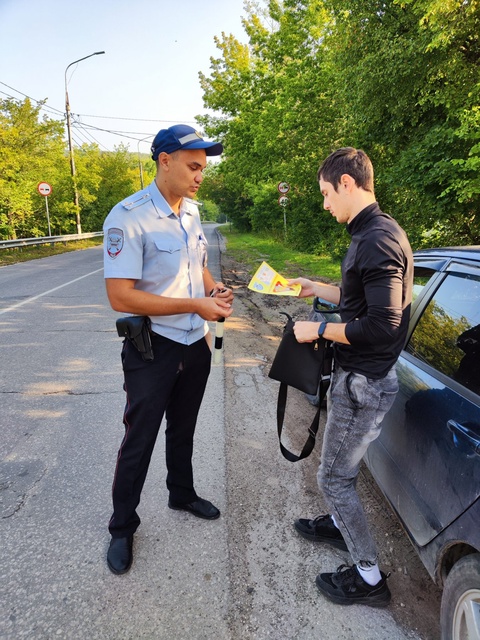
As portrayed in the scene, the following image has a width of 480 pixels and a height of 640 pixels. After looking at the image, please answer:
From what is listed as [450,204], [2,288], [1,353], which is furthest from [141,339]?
[2,288]

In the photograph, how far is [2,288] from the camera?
33.1 ft

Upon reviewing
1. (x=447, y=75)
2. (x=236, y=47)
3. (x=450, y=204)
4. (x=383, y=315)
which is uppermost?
(x=236, y=47)

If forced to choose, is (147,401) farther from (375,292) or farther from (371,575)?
(371,575)

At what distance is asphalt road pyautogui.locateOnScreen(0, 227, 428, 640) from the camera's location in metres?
1.87

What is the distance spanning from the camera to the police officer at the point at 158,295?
196cm

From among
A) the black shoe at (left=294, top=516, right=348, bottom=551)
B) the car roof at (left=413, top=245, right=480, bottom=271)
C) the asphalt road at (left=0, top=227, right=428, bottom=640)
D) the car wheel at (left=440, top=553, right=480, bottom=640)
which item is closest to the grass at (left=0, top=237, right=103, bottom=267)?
the asphalt road at (left=0, top=227, right=428, bottom=640)

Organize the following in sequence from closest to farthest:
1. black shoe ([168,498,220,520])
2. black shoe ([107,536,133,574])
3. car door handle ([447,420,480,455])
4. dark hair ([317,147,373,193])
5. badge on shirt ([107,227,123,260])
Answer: car door handle ([447,420,480,455]) → dark hair ([317,147,373,193]) → badge on shirt ([107,227,123,260]) → black shoe ([107,536,133,574]) → black shoe ([168,498,220,520])

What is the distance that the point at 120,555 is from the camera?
2186 millimetres

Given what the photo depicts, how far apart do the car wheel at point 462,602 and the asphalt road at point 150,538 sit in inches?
15.1

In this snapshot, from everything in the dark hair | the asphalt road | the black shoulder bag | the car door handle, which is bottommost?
the asphalt road

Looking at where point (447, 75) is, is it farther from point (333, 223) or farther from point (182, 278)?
point (333, 223)

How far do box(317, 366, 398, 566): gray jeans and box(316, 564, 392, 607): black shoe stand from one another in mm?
98

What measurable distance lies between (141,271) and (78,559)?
1.59 meters

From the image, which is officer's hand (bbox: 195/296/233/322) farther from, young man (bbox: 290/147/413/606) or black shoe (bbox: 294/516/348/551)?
black shoe (bbox: 294/516/348/551)
